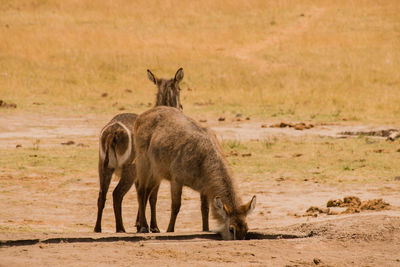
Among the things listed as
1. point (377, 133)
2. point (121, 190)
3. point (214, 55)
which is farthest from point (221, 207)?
point (214, 55)

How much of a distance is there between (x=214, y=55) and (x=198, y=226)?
23588 millimetres

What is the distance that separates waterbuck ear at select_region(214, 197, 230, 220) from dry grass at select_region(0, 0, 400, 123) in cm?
1463

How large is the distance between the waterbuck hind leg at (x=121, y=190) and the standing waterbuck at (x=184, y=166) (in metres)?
0.30

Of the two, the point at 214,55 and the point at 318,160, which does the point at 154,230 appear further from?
the point at 214,55

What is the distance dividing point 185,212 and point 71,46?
23.0 metres

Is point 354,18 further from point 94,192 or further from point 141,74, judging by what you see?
point 94,192

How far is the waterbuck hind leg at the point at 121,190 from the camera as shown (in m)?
9.24

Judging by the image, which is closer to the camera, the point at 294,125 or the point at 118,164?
the point at 118,164

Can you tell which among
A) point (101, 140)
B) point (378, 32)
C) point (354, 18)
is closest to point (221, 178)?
point (101, 140)

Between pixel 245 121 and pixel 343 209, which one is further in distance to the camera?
pixel 245 121

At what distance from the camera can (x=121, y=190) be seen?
9.35m

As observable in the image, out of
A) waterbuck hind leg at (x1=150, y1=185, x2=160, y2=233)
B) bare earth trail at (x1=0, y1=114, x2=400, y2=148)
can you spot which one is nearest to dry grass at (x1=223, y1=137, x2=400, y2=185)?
bare earth trail at (x1=0, y1=114, x2=400, y2=148)

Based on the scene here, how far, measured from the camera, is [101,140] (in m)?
9.57

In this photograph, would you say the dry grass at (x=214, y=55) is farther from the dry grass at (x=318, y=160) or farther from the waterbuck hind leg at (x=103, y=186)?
the waterbuck hind leg at (x=103, y=186)
